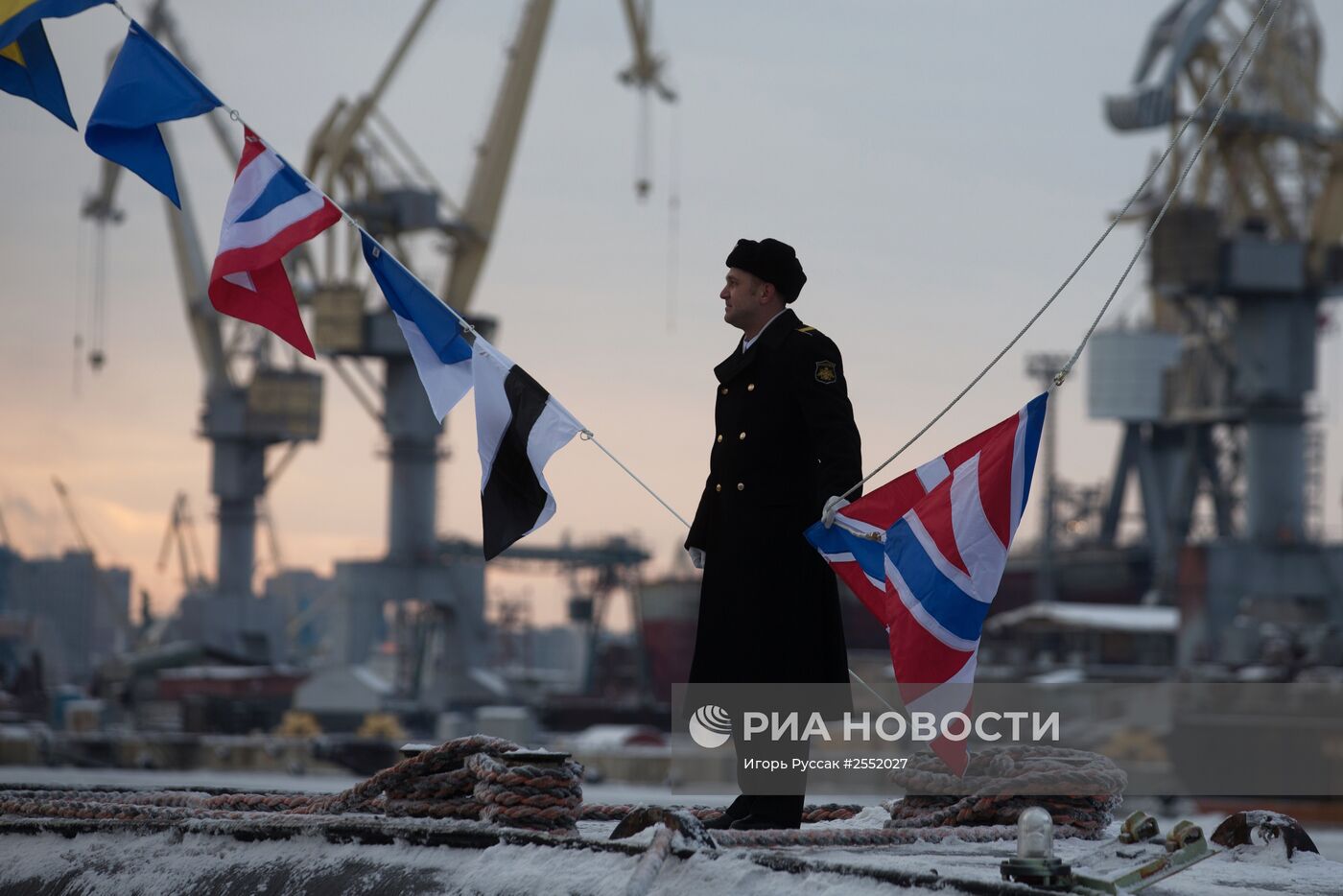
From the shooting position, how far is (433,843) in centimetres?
472

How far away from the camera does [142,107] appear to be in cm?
704

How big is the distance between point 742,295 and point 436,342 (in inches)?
64.7

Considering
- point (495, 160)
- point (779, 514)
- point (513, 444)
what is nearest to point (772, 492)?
point (779, 514)

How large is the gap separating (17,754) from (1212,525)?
3678 centimetres

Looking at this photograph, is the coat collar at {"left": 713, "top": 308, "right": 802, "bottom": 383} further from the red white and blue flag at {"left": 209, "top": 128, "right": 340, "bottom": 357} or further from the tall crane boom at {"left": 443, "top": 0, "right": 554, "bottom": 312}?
the tall crane boom at {"left": 443, "top": 0, "right": 554, "bottom": 312}

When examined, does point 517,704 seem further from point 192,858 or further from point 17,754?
point 192,858

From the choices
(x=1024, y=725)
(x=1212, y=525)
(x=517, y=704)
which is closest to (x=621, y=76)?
(x=517, y=704)

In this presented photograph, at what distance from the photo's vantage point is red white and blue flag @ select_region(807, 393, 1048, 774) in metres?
4.95

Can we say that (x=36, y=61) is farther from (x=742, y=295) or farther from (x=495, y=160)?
(x=495, y=160)

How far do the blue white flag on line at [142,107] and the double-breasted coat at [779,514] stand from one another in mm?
2655

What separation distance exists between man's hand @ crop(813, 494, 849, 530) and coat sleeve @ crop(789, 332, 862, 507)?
0.06 meters

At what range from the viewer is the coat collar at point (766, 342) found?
17.6ft

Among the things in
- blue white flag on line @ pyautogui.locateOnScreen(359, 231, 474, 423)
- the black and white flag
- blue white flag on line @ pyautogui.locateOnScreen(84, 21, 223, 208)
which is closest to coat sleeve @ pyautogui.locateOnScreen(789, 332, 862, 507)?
the black and white flag

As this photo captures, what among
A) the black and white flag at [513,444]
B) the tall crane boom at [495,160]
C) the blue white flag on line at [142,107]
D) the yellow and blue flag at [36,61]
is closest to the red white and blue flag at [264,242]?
the blue white flag on line at [142,107]
